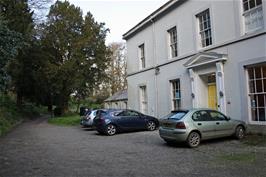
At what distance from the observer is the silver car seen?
40.4 ft

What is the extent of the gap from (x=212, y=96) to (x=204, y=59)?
7.09 feet

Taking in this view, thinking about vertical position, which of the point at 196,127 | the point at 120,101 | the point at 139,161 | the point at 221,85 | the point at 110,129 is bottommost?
the point at 139,161

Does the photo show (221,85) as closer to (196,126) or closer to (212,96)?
(212,96)

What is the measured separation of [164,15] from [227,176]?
1549cm

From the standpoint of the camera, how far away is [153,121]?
20.1 m

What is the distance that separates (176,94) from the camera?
67.9 feet

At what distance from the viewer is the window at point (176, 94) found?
2045 cm

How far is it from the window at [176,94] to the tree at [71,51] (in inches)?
922

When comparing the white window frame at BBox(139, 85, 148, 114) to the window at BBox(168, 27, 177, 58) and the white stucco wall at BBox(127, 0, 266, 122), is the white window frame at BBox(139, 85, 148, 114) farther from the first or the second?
the window at BBox(168, 27, 177, 58)

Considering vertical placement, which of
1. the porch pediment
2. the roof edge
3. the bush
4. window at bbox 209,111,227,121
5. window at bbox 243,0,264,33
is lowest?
window at bbox 209,111,227,121

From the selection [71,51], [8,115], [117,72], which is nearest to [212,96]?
[8,115]

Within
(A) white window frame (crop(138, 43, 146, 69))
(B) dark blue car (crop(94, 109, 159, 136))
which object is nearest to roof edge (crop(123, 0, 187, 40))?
(A) white window frame (crop(138, 43, 146, 69))

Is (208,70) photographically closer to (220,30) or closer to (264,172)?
(220,30)

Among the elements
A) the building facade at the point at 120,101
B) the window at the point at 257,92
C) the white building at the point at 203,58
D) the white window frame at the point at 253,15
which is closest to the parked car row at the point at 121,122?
the white building at the point at 203,58
